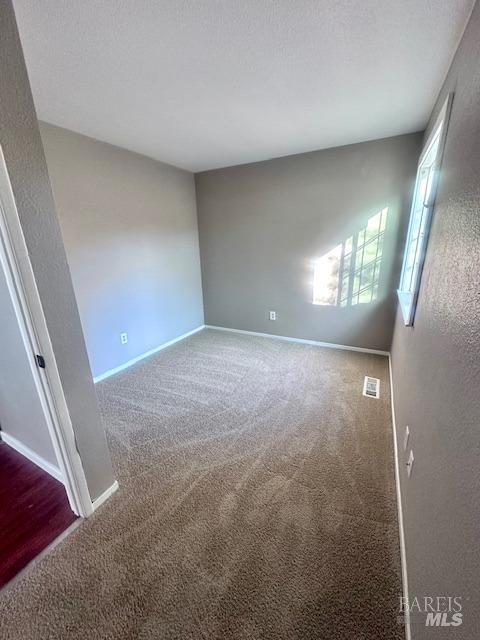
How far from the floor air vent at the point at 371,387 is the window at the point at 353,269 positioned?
1.00 m

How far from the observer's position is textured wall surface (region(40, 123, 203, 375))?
2422 mm

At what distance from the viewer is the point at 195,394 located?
2.55 meters

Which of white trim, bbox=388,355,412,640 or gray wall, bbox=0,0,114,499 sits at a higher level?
gray wall, bbox=0,0,114,499

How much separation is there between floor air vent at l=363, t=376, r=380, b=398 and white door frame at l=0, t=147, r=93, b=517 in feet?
7.74

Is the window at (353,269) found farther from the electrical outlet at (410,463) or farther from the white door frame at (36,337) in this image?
the white door frame at (36,337)

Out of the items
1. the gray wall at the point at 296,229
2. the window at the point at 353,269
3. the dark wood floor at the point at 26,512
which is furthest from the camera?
the window at the point at 353,269

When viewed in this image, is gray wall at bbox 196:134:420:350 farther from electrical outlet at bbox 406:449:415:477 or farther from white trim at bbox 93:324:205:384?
electrical outlet at bbox 406:449:415:477

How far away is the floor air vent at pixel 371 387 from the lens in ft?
8.15

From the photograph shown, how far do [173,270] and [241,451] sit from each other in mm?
2662

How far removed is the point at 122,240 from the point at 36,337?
2084 millimetres

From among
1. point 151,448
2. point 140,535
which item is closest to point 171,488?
point 140,535

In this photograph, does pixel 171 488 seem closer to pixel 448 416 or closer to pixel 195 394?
pixel 195 394

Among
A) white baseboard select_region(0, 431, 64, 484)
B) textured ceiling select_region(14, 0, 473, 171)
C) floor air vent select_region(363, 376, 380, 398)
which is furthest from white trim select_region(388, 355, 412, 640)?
textured ceiling select_region(14, 0, 473, 171)

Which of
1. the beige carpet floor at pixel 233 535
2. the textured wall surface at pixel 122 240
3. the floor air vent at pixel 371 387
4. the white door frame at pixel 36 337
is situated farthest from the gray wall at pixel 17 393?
the floor air vent at pixel 371 387
